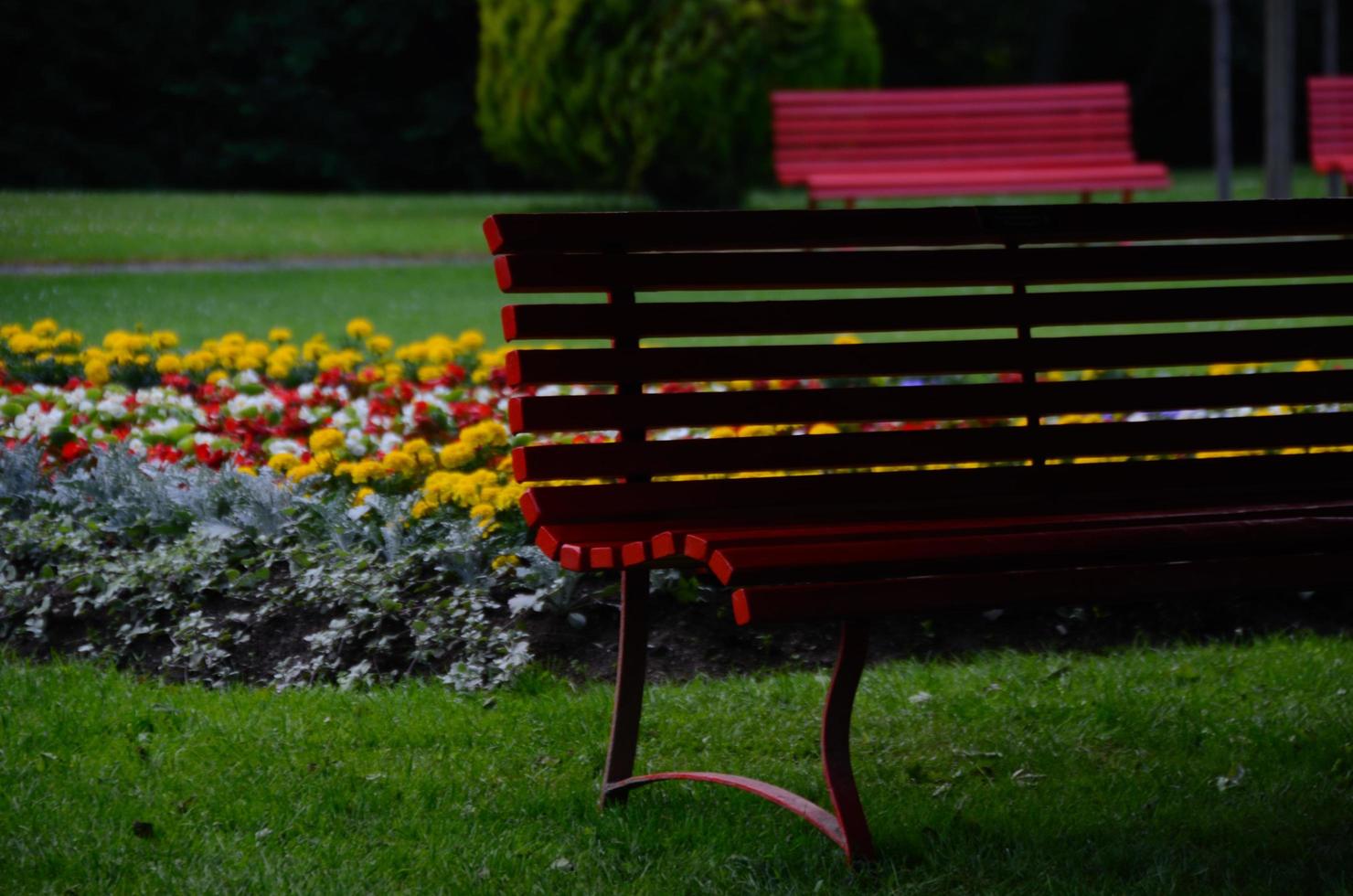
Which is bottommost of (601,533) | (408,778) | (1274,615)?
(1274,615)

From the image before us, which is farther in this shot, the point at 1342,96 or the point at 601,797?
the point at 1342,96

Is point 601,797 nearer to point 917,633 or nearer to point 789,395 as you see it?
point 789,395

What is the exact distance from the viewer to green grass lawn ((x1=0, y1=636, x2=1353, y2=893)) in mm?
2674

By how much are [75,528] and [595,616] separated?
1.36 metres

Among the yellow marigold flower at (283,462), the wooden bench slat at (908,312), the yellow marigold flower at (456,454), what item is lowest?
the yellow marigold flower at (283,462)

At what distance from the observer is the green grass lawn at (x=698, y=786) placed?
2674 mm

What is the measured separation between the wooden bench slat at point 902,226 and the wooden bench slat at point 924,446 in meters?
0.34

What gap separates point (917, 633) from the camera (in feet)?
13.2

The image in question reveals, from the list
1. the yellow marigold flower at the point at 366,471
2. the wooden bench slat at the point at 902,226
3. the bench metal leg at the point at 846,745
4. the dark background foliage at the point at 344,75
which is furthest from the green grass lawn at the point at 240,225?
the bench metal leg at the point at 846,745

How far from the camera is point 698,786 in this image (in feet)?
10.3

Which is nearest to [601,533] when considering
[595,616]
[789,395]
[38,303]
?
[789,395]

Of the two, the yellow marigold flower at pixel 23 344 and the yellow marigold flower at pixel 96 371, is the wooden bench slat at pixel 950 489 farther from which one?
the yellow marigold flower at pixel 23 344

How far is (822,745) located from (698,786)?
522 millimetres

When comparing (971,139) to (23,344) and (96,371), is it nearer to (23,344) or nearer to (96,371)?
(23,344)
